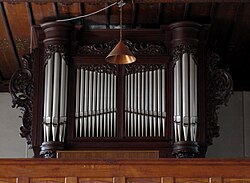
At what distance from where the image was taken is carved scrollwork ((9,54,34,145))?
43.9 feet

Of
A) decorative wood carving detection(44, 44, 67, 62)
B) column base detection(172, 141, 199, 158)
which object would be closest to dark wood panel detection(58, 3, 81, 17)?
decorative wood carving detection(44, 44, 67, 62)

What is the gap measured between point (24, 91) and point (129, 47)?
6.39 ft

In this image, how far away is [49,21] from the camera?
13.6 m

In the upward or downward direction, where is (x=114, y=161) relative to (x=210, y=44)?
downward

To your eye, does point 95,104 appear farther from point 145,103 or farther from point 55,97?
point 145,103

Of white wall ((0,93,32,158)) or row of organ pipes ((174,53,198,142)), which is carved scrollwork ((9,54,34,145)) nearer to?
white wall ((0,93,32,158))

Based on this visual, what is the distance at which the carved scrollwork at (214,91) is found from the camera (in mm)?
13242

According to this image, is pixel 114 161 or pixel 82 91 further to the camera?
pixel 82 91

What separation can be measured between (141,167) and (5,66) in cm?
479

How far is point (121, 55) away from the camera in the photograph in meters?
11.7

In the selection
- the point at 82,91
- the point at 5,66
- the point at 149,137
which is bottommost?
the point at 149,137

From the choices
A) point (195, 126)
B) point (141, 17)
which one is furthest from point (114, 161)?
point (141, 17)

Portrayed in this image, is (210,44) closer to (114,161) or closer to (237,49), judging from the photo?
(237,49)

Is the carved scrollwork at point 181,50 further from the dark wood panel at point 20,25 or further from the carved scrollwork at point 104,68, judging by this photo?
the dark wood panel at point 20,25
